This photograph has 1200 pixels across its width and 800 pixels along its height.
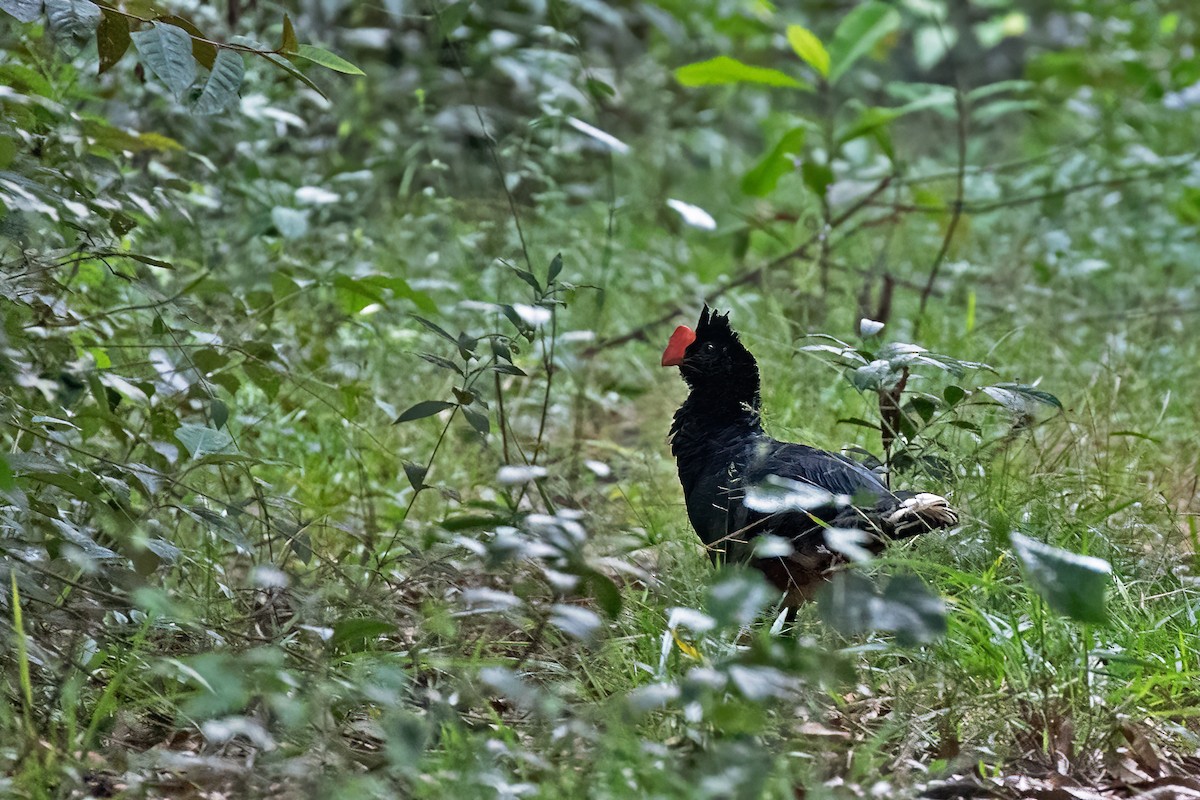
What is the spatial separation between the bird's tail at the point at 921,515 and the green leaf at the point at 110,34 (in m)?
1.58

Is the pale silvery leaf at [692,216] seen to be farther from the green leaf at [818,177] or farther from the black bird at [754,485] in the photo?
the green leaf at [818,177]

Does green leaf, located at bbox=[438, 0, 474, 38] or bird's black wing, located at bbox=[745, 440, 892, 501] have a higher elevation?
green leaf, located at bbox=[438, 0, 474, 38]

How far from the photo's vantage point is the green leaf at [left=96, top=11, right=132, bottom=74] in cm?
194

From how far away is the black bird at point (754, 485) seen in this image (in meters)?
2.34

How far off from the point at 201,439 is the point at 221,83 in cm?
72

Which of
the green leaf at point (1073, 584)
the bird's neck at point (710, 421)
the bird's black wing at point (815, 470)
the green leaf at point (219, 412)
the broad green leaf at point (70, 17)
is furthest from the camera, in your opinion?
the bird's neck at point (710, 421)

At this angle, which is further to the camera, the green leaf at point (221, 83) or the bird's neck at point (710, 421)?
the bird's neck at point (710, 421)

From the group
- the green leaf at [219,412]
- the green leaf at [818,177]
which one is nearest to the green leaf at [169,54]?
the green leaf at [219,412]

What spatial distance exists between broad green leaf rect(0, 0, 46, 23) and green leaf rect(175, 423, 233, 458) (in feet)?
2.69

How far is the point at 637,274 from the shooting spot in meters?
4.94

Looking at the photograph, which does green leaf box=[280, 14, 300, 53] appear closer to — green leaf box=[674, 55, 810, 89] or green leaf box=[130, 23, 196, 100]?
green leaf box=[130, 23, 196, 100]

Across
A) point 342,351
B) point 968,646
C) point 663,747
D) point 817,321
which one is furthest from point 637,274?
point 663,747

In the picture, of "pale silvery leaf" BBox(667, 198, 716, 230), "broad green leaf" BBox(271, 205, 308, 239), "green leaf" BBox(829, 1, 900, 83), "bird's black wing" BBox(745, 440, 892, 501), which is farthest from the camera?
"green leaf" BBox(829, 1, 900, 83)

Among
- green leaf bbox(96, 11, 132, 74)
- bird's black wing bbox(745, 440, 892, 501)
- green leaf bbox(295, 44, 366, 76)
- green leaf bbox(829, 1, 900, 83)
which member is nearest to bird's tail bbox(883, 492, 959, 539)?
bird's black wing bbox(745, 440, 892, 501)
